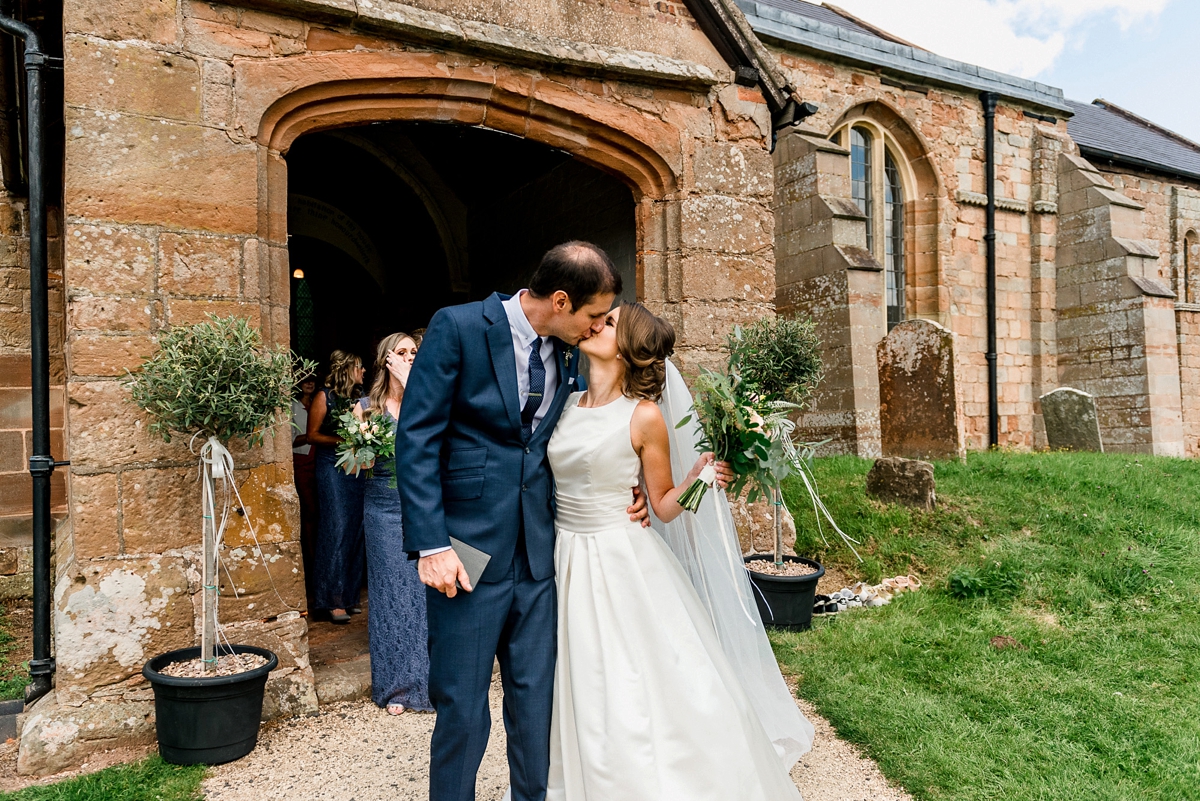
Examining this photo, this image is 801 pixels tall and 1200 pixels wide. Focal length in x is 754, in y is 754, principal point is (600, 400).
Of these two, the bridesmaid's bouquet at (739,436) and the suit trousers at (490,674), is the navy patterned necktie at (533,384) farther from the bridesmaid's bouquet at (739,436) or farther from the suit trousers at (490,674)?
the bridesmaid's bouquet at (739,436)

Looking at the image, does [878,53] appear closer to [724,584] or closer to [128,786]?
[724,584]

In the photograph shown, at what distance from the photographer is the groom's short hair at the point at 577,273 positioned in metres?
2.42

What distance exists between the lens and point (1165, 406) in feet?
42.1

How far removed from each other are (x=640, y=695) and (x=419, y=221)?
8.32m

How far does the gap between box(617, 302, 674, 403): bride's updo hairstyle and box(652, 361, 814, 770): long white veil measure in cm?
40

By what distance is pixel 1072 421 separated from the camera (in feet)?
31.3

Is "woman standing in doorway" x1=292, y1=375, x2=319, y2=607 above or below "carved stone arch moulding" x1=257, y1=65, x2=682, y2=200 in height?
below

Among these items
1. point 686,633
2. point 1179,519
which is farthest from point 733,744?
point 1179,519

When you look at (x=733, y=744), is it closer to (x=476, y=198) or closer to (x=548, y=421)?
(x=548, y=421)

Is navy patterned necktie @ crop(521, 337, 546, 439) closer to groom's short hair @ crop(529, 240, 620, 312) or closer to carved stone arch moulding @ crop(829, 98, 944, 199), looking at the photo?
groom's short hair @ crop(529, 240, 620, 312)

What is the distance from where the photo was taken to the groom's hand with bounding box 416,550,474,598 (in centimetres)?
233

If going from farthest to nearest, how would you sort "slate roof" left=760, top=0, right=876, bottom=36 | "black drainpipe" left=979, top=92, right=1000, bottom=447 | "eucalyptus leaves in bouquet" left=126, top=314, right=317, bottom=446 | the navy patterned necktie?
A: "slate roof" left=760, top=0, right=876, bottom=36
"black drainpipe" left=979, top=92, right=1000, bottom=447
"eucalyptus leaves in bouquet" left=126, top=314, right=317, bottom=446
the navy patterned necktie

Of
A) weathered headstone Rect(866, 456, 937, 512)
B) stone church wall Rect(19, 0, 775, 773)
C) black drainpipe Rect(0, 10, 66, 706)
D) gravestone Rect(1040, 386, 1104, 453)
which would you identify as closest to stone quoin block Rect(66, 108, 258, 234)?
stone church wall Rect(19, 0, 775, 773)

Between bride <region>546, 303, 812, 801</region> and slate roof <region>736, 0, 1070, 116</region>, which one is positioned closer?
bride <region>546, 303, 812, 801</region>
